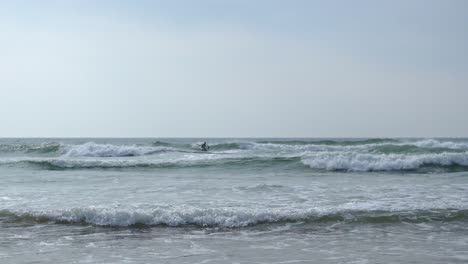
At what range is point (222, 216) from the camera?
9.23m

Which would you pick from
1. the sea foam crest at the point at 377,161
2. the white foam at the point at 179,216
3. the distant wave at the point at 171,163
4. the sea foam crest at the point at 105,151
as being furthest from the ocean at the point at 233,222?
the sea foam crest at the point at 105,151

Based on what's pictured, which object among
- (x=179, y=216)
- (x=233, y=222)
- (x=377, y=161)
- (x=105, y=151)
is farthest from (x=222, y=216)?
(x=105, y=151)

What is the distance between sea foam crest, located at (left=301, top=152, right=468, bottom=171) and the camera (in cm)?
2119

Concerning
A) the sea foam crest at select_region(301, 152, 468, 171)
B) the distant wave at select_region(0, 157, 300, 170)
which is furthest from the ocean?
the distant wave at select_region(0, 157, 300, 170)

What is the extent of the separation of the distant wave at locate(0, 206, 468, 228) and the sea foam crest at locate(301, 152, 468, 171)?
11451 mm

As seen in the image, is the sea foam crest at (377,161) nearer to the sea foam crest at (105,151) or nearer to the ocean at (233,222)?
the ocean at (233,222)

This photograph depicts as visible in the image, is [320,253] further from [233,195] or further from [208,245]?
[233,195]

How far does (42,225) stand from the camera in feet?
30.2

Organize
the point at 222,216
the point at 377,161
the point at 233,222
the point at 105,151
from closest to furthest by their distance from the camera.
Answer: the point at 233,222 → the point at 222,216 → the point at 377,161 → the point at 105,151

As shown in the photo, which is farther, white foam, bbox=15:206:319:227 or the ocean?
white foam, bbox=15:206:319:227

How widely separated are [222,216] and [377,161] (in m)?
13.9

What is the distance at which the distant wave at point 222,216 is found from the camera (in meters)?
9.09

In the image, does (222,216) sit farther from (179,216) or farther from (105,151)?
(105,151)

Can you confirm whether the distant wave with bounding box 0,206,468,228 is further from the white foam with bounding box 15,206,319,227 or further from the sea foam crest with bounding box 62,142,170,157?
the sea foam crest with bounding box 62,142,170,157
